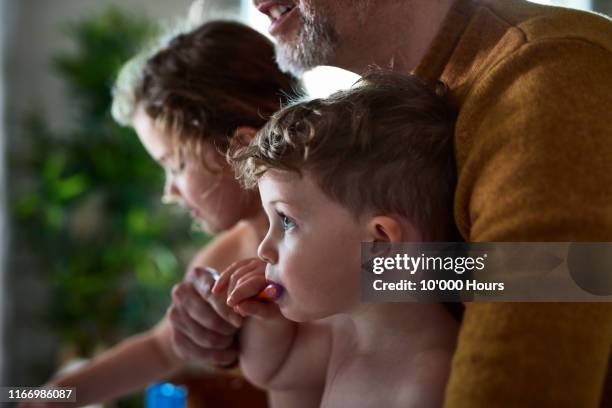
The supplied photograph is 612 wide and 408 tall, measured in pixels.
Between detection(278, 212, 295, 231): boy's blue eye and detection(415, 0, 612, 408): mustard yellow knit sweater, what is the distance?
0.46ft

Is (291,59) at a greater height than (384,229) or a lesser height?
greater

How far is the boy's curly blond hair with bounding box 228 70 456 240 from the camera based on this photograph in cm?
57

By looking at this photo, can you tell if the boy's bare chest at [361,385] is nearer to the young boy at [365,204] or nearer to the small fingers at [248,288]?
the young boy at [365,204]

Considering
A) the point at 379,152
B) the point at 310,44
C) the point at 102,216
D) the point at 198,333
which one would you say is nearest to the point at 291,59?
the point at 310,44

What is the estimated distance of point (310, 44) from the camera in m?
0.70

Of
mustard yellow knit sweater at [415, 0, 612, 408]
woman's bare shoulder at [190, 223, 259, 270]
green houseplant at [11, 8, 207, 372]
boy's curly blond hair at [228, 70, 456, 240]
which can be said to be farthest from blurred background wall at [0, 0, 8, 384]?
mustard yellow knit sweater at [415, 0, 612, 408]

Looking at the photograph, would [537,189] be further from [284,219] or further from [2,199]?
[2,199]

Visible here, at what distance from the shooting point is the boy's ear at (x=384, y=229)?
0.57 meters

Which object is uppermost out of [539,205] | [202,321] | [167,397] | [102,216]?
[539,205]

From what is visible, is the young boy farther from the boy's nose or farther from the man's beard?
the man's beard

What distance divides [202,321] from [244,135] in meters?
0.21

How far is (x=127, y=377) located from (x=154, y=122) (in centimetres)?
39

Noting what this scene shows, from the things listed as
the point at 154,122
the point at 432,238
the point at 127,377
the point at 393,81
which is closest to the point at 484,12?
the point at 393,81

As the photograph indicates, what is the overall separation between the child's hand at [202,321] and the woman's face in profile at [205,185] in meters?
0.11
